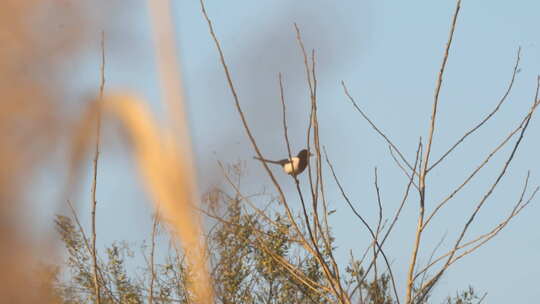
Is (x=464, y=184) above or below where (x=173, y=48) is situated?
above

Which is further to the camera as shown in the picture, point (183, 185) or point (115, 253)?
point (115, 253)

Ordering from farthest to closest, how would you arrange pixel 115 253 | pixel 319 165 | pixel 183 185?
pixel 115 253 → pixel 319 165 → pixel 183 185

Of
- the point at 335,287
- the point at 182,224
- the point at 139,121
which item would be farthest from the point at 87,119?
the point at 335,287

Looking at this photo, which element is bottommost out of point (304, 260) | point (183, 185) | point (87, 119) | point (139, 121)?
point (183, 185)

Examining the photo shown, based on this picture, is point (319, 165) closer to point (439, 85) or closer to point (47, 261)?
point (439, 85)

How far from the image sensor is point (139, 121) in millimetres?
1905

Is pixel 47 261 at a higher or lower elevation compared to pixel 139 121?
lower

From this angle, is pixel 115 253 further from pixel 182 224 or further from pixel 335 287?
pixel 182 224

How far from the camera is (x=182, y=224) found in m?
1.56

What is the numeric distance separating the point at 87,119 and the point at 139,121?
32cm

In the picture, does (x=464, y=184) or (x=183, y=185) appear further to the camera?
(x=464, y=184)

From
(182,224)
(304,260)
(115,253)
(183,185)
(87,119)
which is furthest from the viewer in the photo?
(115,253)

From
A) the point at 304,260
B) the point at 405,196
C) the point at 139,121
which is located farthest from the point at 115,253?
the point at 139,121

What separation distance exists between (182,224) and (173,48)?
1.53 ft
